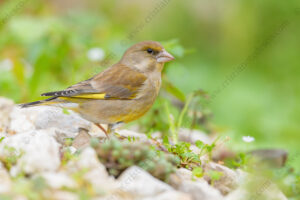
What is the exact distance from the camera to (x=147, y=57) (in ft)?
16.8

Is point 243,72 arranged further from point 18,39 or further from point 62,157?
point 62,157

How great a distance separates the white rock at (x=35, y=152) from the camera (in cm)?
317

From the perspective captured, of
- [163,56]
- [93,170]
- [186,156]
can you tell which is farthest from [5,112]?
[93,170]

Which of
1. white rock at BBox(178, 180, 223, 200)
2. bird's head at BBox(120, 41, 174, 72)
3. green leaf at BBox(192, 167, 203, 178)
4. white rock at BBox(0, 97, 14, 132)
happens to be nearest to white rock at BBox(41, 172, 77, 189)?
white rock at BBox(178, 180, 223, 200)

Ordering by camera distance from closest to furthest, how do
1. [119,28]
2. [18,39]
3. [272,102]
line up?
[18,39]
[272,102]
[119,28]

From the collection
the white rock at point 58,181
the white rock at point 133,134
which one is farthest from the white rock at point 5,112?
the white rock at point 58,181

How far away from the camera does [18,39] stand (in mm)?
7867

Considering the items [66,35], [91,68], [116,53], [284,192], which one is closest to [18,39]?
[66,35]

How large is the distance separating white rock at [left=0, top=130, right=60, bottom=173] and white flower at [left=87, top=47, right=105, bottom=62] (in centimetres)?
352

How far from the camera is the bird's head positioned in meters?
5.09

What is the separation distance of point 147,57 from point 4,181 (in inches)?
92.9

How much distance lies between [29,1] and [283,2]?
4.51 metres

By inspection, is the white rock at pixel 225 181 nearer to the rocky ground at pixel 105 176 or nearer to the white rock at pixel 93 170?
the rocky ground at pixel 105 176

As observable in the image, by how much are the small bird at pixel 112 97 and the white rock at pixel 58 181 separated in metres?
1.57
